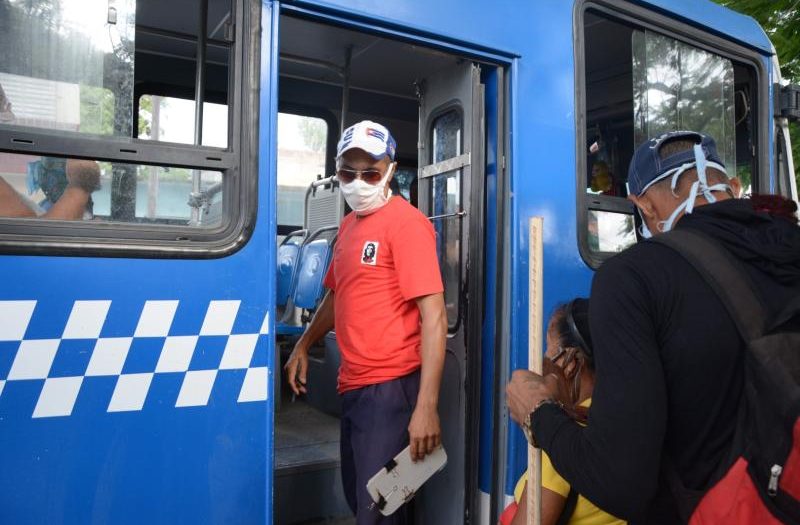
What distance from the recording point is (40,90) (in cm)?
162

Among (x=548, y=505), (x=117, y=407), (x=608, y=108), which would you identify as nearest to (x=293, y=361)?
(x=117, y=407)

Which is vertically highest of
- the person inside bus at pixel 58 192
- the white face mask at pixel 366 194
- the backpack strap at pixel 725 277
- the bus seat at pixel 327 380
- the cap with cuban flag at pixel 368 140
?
the cap with cuban flag at pixel 368 140

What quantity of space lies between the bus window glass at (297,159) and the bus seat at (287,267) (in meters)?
0.36

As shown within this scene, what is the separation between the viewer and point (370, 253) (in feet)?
7.55

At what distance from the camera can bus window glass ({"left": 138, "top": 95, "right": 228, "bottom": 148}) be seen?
1.89 m

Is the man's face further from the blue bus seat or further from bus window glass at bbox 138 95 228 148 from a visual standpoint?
the blue bus seat

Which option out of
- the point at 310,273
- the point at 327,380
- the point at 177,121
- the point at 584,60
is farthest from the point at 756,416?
the point at 310,273

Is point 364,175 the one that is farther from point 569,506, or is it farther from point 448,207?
point 569,506

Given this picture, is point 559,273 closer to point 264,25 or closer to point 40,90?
point 264,25

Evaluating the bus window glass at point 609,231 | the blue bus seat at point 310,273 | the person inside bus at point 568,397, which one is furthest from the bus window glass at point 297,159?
the person inside bus at point 568,397

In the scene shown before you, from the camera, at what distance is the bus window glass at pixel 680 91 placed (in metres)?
2.81

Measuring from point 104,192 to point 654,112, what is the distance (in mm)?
2223

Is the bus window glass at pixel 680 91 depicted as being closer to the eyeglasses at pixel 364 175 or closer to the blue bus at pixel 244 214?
the blue bus at pixel 244 214

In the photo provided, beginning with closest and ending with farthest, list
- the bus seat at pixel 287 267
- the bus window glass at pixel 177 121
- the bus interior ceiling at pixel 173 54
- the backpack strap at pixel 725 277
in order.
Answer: the backpack strap at pixel 725 277 < the bus window glass at pixel 177 121 < the bus interior ceiling at pixel 173 54 < the bus seat at pixel 287 267
